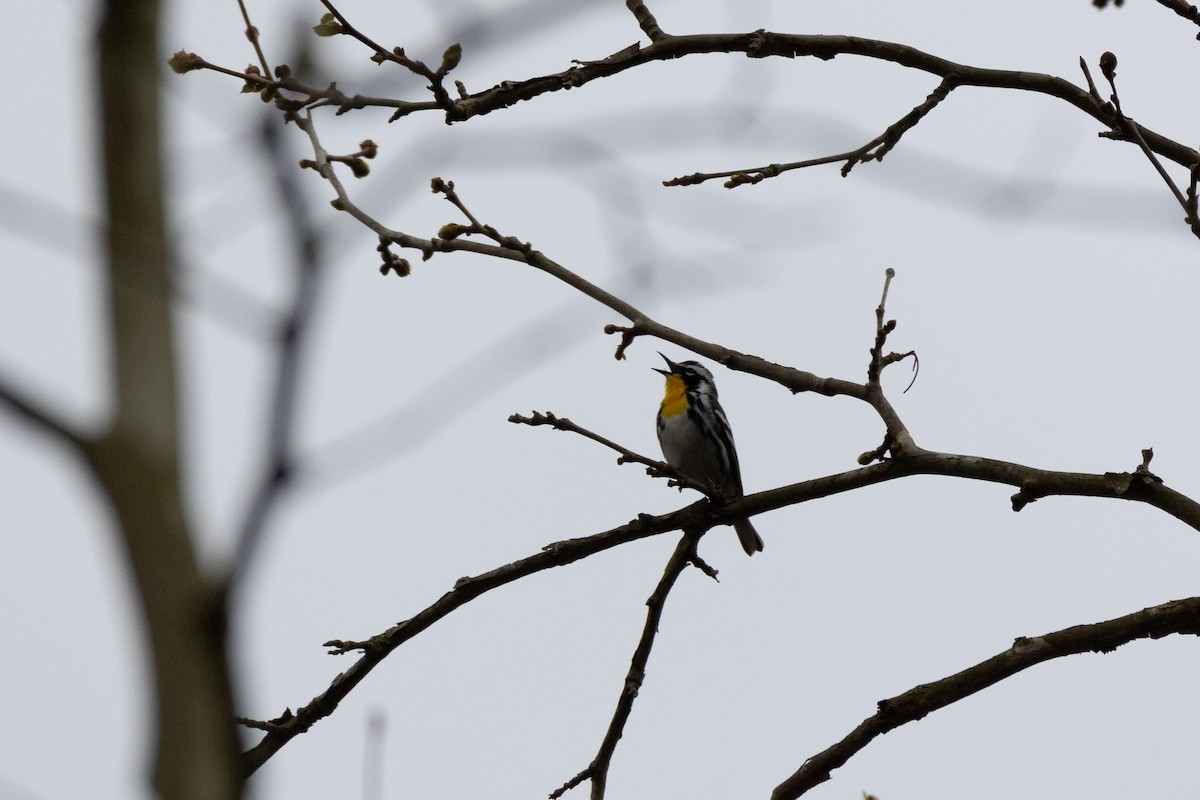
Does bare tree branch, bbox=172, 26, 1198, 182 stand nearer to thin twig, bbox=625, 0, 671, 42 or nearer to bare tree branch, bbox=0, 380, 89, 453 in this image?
thin twig, bbox=625, 0, 671, 42

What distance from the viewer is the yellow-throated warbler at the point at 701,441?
926 cm

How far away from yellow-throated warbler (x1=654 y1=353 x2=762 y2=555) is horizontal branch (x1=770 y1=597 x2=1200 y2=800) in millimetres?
4724

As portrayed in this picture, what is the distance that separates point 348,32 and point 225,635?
319 cm

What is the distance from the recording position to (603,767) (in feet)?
16.2

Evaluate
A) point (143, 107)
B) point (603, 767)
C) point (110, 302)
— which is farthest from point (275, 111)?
point (603, 767)

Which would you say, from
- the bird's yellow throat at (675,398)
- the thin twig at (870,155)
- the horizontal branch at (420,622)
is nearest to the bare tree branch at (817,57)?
the thin twig at (870,155)

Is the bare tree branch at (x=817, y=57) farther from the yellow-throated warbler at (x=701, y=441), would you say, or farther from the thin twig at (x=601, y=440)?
the yellow-throated warbler at (x=701, y=441)

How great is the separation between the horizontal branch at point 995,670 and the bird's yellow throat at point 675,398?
5123 mm

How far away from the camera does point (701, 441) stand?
927 centimetres

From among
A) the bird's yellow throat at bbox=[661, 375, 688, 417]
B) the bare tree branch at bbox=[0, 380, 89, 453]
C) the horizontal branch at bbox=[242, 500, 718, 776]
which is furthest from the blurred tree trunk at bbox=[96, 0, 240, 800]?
the bird's yellow throat at bbox=[661, 375, 688, 417]

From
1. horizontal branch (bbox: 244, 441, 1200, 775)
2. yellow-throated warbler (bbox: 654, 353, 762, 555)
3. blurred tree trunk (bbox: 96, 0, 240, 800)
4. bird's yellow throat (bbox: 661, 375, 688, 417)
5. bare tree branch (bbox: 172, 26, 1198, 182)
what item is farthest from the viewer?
bird's yellow throat (bbox: 661, 375, 688, 417)

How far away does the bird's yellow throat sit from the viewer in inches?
373

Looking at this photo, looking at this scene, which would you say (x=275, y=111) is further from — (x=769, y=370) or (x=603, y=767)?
(x=603, y=767)

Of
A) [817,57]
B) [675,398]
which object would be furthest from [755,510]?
[675,398]
